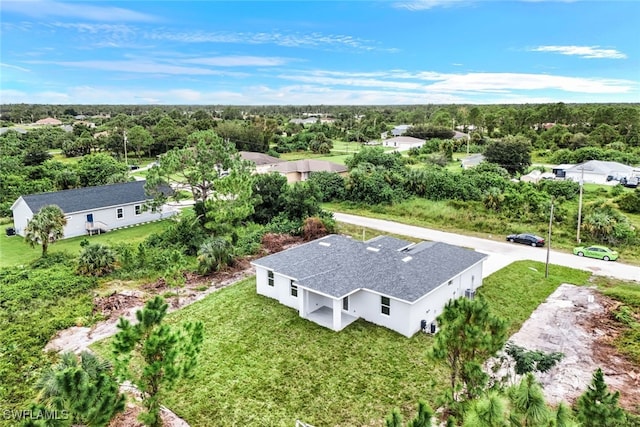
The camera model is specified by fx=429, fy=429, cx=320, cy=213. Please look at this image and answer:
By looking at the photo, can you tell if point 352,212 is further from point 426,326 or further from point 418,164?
point 418,164

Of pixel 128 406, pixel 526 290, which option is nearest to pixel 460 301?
pixel 128 406

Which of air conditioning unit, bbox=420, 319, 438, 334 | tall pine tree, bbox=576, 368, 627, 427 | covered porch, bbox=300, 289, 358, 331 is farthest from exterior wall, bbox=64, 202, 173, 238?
tall pine tree, bbox=576, 368, 627, 427

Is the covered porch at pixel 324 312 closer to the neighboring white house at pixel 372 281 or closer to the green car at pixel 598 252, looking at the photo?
the neighboring white house at pixel 372 281

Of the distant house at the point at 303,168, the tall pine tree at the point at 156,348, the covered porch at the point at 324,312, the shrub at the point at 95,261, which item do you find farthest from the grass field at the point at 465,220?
the tall pine tree at the point at 156,348

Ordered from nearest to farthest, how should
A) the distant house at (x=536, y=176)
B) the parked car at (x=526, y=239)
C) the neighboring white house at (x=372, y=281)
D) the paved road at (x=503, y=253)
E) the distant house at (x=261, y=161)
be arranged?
1. the neighboring white house at (x=372, y=281)
2. the paved road at (x=503, y=253)
3. the parked car at (x=526, y=239)
4. the distant house at (x=536, y=176)
5. the distant house at (x=261, y=161)

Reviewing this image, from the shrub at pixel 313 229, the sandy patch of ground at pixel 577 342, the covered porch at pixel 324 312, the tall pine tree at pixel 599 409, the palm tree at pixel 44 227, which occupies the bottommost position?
the sandy patch of ground at pixel 577 342

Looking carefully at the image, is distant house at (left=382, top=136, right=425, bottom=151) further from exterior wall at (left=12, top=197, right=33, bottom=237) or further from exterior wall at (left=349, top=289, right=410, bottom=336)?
exterior wall at (left=349, top=289, right=410, bottom=336)

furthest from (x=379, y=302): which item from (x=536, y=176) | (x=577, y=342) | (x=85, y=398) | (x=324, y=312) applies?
(x=536, y=176)
